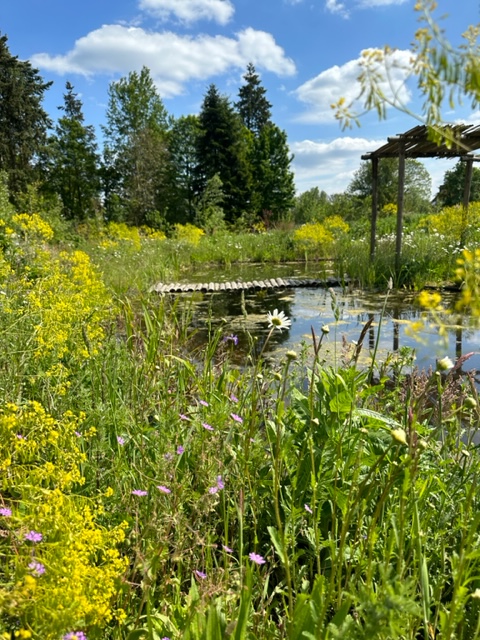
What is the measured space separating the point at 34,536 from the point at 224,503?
1.96 ft

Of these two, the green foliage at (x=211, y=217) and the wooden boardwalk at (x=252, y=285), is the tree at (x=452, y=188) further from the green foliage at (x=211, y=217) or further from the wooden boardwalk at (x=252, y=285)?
the wooden boardwalk at (x=252, y=285)

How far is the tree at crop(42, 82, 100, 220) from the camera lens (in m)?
25.0

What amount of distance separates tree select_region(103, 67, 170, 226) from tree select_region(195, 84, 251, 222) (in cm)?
233

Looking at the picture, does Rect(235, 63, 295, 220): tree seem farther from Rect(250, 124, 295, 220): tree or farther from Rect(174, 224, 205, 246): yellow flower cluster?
Rect(174, 224, 205, 246): yellow flower cluster

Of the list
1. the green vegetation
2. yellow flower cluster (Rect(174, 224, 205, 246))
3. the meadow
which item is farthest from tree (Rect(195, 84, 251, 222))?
the meadow

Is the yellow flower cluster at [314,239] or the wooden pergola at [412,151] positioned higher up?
the wooden pergola at [412,151]

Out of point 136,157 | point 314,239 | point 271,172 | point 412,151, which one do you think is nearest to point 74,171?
point 136,157

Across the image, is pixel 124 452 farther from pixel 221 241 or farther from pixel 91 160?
pixel 91 160

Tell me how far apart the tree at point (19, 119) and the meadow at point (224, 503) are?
2185 cm

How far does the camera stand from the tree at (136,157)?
944 inches

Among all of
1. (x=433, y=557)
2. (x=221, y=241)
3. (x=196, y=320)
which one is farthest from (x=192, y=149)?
(x=433, y=557)

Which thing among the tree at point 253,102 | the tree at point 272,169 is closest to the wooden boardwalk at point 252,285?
the tree at point 272,169

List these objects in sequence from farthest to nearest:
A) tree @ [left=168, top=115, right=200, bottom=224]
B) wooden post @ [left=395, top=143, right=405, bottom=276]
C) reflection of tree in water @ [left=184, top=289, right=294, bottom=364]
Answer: tree @ [left=168, top=115, right=200, bottom=224]
wooden post @ [left=395, top=143, right=405, bottom=276]
reflection of tree in water @ [left=184, top=289, right=294, bottom=364]

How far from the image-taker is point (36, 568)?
725mm
